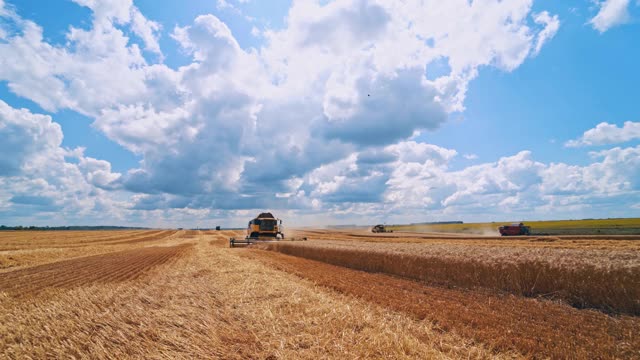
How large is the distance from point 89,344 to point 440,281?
38.8 ft

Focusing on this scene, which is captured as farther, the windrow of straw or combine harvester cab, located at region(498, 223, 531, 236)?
combine harvester cab, located at region(498, 223, 531, 236)

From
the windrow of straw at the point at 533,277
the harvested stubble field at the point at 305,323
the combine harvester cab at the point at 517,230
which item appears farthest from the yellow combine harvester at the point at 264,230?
the combine harvester cab at the point at 517,230

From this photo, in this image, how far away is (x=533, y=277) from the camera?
10.9 m

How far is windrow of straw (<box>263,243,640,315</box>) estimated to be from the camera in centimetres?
885

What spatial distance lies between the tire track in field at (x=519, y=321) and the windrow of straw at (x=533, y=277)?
2.53ft

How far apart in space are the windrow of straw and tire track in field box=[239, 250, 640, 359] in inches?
30.3

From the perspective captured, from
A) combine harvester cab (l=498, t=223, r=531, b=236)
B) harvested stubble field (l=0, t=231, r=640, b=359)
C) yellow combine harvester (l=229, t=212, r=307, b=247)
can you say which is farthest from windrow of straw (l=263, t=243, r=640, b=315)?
combine harvester cab (l=498, t=223, r=531, b=236)

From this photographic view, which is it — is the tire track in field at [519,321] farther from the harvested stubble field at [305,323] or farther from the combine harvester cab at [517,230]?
the combine harvester cab at [517,230]

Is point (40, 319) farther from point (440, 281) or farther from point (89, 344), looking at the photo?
point (440, 281)

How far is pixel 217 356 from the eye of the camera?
519 cm

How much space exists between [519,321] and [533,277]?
3.96m

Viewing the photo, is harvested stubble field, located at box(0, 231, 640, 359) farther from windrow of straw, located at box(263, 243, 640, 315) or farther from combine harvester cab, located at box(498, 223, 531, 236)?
combine harvester cab, located at box(498, 223, 531, 236)

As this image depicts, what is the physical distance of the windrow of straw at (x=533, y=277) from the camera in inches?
348

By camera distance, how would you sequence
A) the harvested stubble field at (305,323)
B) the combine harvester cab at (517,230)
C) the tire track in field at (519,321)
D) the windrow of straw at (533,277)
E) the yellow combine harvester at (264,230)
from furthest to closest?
the combine harvester cab at (517,230), the yellow combine harvester at (264,230), the windrow of straw at (533,277), the tire track in field at (519,321), the harvested stubble field at (305,323)
